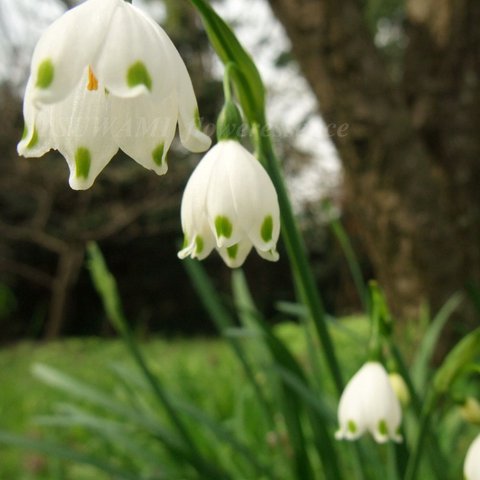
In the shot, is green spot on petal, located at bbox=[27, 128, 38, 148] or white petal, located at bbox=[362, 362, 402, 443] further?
white petal, located at bbox=[362, 362, 402, 443]

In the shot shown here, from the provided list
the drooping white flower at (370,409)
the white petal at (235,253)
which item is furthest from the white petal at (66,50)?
the drooping white flower at (370,409)

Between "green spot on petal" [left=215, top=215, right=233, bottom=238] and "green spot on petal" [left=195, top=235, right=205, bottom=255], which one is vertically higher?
"green spot on petal" [left=215, top=215, right=233, bottom=238]

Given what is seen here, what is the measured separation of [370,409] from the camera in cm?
71

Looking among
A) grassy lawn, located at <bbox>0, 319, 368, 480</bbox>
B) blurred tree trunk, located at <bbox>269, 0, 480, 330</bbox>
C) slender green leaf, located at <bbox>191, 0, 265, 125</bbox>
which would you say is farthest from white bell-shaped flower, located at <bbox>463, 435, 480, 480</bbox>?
blurred tree trunk, located at <bbox>269, 0, 480, 330</bbox>

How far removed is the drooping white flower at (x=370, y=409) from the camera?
2.34ft

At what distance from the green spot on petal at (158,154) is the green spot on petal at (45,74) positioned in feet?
0.33

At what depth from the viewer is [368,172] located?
2098 millimetres

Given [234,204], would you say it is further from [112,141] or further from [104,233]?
[104,233]

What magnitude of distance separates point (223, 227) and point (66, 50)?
200 millimetres

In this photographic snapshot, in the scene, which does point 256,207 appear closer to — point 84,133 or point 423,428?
point 84,133

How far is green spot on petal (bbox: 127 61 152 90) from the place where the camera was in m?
0.47

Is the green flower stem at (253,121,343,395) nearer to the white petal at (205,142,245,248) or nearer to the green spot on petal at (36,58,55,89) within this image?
the white petal at (205,142,245,248)

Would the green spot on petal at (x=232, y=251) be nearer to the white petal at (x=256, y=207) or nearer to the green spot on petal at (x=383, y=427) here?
the white petal at (x=256, y=207)

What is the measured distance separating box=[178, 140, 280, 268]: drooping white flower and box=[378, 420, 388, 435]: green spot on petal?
283mm
